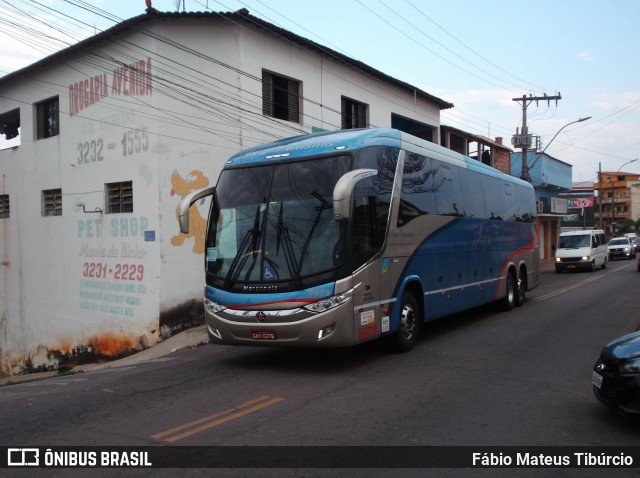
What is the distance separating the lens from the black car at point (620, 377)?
491cm

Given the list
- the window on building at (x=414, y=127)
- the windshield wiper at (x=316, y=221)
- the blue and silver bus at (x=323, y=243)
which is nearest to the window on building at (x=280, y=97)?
the window on building at (x=414, y=127)

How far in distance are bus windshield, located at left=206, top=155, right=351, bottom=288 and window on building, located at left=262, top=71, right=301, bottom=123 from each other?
8319mm

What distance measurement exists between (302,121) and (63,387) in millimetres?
11476

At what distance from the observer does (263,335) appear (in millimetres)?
7500

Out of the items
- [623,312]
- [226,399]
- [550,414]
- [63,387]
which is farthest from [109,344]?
[623,312]

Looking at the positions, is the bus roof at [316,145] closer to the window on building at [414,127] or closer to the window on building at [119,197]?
the window on building at [119,197]

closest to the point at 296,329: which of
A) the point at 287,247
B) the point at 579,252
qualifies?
the point at 287,247

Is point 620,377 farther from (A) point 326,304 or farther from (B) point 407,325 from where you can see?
(B) point 407,325

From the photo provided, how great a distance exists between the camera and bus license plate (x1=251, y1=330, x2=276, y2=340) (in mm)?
7438

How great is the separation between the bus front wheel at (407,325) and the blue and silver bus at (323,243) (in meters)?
0.02

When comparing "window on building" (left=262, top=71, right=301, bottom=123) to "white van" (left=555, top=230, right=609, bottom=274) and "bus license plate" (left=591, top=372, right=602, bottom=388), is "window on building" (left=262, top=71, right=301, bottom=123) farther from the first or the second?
"white van" (left=555, top=230, right=609, bottom=274)

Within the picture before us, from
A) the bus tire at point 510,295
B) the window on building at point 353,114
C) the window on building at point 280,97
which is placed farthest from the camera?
the window on building at point 353,114

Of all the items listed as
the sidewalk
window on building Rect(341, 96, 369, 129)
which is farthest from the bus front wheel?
window on building Rect(341, 96, 369, 129)

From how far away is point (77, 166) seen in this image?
15.9 meters
